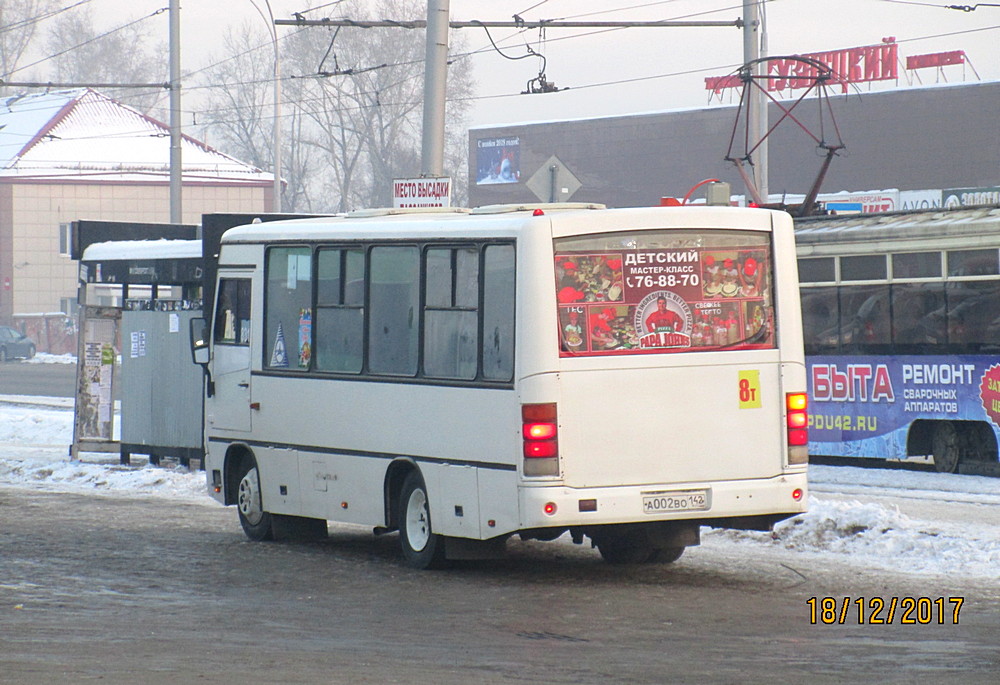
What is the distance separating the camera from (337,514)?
11.7 m

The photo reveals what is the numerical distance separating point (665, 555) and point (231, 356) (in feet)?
13.0

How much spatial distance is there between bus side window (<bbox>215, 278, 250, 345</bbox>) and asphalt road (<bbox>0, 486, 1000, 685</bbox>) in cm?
162

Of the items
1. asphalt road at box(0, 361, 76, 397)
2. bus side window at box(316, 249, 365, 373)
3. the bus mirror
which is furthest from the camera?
asphalt road at box(0, 361, 76, 397)

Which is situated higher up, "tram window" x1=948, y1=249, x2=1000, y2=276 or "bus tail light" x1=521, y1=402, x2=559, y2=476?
"tram window" x1=948, y1=249, x2=1000, y2=276

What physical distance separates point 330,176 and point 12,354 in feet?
101

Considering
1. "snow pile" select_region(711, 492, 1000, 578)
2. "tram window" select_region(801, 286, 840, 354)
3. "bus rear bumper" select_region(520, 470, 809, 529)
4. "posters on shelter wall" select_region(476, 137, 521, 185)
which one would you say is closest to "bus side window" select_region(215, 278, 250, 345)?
"bus rear bumper" select_region(520, 470, 809, 529)

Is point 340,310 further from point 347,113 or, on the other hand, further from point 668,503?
point 347,113

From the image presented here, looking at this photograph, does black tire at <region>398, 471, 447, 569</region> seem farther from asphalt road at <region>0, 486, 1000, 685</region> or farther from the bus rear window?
the bus rear window

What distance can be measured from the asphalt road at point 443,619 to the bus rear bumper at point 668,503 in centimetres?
45

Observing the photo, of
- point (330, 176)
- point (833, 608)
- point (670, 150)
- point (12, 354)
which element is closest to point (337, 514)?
point (833, 608)

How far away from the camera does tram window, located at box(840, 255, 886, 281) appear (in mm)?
18250

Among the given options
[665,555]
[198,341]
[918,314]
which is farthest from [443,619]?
[918,314]

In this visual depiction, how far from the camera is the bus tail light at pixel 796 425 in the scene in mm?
10203

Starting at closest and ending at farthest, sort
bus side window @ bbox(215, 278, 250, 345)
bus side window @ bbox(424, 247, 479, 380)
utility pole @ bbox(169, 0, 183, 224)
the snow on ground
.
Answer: bus side window @ bbox(424, 247, 479, 380)
the snow on ground
bus side window @ bbox(215, 278, 250, 345)
utility pole @ bbox(169, 0, 183, 224)
